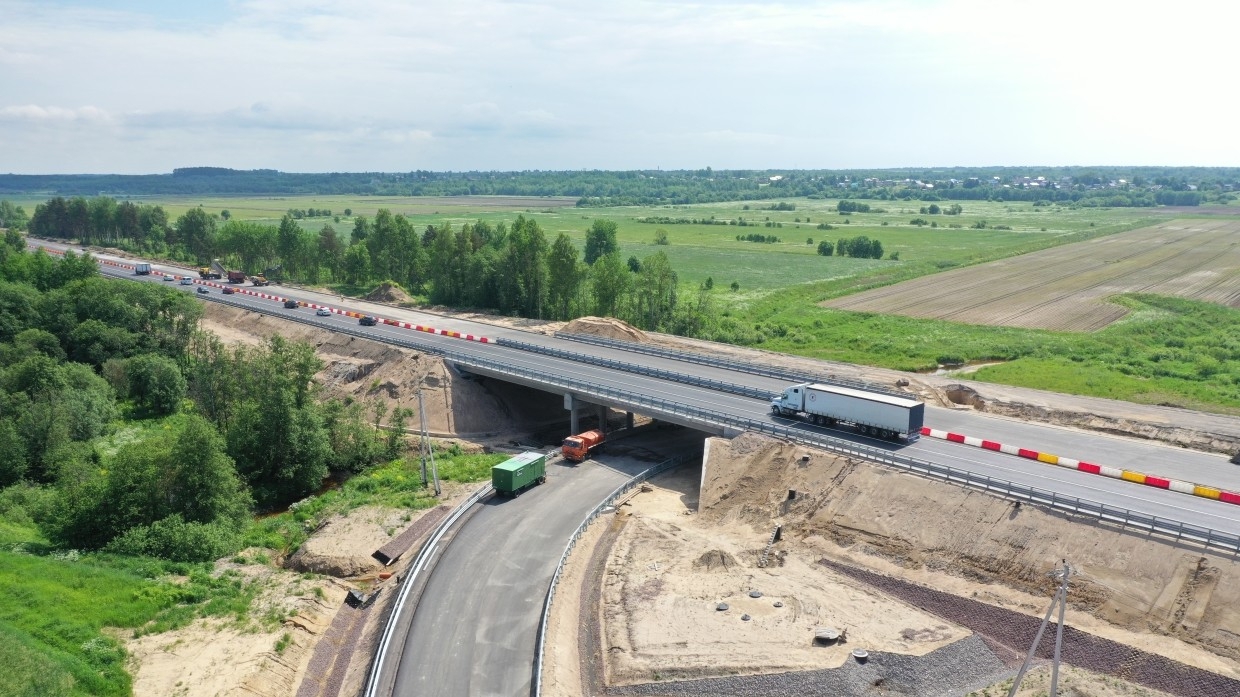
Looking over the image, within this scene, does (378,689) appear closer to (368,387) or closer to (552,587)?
(552,587)

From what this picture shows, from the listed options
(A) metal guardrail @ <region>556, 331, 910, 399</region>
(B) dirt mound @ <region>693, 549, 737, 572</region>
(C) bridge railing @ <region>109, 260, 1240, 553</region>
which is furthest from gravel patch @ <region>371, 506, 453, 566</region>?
(A) metal guardrail @ <region>556, 331, 910, 399</region>

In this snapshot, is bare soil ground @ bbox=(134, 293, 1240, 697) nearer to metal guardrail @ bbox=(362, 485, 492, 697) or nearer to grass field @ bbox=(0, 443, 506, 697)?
grass field @ bbox=(0, 443, 506, 697)

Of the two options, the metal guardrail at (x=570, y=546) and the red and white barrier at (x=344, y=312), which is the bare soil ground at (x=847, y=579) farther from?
the red and white barrier at (x=344, y=312)

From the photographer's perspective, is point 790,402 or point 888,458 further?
point 790,402

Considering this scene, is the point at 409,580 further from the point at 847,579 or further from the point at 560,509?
the point at 847,579

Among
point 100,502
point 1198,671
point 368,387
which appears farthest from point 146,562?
point 1198,671

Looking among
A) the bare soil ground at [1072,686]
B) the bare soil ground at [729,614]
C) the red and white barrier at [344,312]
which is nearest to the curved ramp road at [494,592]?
the bare soil ground at [729,614]

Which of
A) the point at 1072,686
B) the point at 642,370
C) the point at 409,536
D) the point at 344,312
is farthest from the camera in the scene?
the point at 344,312

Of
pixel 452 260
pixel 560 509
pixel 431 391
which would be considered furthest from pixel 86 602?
pixel 452 260
